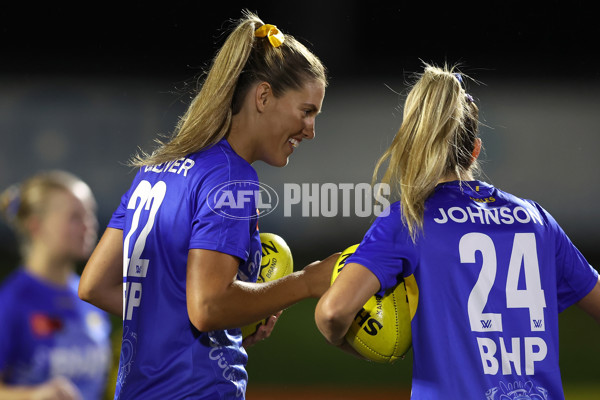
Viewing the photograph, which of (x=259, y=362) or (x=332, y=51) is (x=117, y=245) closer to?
(x=259, y=362)

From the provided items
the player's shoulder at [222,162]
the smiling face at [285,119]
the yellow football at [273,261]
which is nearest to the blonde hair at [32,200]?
the player's shoulder at [222,162]

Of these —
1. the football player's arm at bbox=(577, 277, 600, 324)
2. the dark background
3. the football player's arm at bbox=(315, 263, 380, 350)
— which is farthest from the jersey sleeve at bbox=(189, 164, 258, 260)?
the dark background

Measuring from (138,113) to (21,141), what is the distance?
245 cm

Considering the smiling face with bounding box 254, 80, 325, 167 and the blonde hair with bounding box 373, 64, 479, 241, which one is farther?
the smiling face with bounding box 254, 80, 325, 167

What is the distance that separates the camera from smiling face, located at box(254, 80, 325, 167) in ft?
7.68

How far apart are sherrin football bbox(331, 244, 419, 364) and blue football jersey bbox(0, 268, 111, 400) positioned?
830 mm

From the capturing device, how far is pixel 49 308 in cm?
219

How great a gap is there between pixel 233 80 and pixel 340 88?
12.9 meters

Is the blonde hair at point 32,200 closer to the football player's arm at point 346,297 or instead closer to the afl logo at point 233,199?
the afl logo at point 233,199

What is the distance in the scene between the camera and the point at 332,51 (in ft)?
46.8

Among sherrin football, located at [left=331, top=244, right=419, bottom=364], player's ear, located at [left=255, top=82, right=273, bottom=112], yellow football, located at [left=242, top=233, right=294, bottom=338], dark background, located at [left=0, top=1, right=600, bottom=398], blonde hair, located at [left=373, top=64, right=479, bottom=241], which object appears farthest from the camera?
dark background, located at [left=0, top=1, right=600, bottom=398]

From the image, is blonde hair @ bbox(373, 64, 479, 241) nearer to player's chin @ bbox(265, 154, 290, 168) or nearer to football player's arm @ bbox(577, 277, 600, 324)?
player's chin @ bbox(265, 154, 290, 168)

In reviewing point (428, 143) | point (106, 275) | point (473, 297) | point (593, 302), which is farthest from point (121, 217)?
point (593, 302)

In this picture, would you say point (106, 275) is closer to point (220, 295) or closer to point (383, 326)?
point (220, 295)
